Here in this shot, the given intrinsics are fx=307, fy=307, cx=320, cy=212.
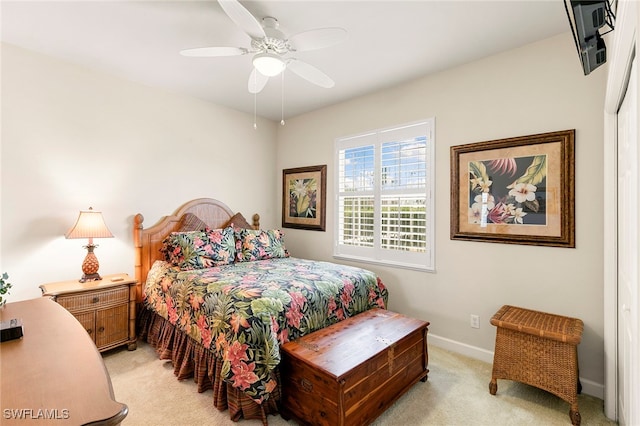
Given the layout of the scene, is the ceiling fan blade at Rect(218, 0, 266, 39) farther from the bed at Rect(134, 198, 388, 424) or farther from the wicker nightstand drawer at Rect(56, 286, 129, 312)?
the wicker nightstand drawer at Rect(56, 286, 129, 312)

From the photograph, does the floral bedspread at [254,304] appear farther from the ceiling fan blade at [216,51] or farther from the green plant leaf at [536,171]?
the ceiling fan blade at [216,51]

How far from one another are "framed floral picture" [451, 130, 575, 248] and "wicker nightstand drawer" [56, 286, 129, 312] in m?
3.16

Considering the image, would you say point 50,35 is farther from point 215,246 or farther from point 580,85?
point 580,85

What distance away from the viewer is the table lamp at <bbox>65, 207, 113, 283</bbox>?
2.68 m

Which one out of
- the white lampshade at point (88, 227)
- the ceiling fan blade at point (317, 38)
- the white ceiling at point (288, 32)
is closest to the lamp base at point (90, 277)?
the white lampshade at point (88, 227)

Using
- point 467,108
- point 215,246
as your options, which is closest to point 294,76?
point 467,108

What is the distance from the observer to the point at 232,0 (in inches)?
64.9

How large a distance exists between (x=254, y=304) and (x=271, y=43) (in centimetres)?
182

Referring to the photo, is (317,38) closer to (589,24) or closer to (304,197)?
(589,24)

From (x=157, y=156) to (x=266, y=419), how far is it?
2.89 m

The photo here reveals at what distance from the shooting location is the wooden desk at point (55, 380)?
0.76m

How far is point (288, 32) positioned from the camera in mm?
2342

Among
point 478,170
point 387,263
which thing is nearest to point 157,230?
point 387,263

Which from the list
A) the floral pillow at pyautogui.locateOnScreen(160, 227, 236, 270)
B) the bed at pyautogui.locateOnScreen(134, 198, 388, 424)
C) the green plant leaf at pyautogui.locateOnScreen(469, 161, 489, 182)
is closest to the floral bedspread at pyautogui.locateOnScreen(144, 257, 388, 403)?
the bed at pyautogui.locateOnScreen(134, 198, 388, 424)
